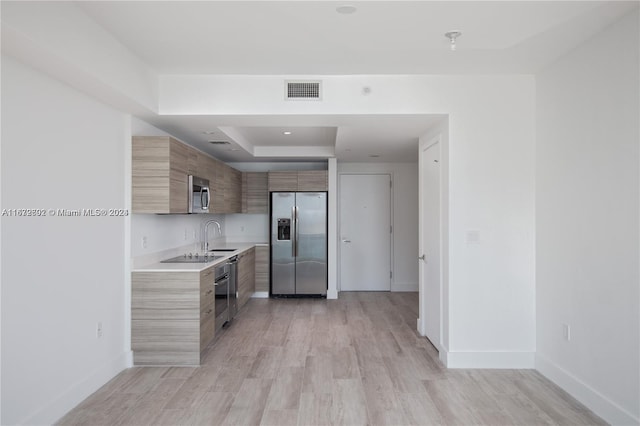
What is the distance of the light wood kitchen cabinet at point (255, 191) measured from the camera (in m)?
6.66

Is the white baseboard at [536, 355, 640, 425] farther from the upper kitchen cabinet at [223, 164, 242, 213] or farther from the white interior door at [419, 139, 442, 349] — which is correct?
the upper kitchen cabinet at [223, 164, 242, 213]

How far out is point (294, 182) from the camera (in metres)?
6.39

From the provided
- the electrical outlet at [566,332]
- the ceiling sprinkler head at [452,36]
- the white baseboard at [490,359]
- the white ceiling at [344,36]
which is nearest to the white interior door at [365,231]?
the white ceiling at [344,36]

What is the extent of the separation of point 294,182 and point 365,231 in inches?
63.1

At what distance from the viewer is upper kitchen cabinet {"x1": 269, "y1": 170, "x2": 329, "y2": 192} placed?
6.38 metres

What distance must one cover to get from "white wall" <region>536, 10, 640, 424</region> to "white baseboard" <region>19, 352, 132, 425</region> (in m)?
3.56

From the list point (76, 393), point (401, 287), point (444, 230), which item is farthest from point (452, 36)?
point (401, 287)

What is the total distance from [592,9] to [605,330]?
2.00 meters

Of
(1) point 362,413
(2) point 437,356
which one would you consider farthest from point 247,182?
(1) point 362,413

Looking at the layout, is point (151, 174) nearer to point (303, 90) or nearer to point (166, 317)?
point (166, 317)

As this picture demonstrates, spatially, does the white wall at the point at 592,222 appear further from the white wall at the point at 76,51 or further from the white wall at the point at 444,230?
the white wall at the point at 76,51

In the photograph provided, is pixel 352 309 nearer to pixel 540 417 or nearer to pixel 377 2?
pixel 540 417

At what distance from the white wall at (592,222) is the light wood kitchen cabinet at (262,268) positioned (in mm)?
4034

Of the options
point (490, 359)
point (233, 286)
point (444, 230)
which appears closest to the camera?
point (490, 359)
